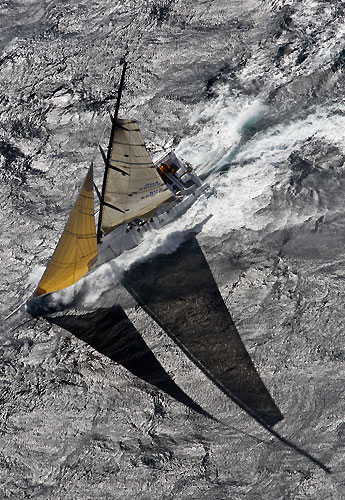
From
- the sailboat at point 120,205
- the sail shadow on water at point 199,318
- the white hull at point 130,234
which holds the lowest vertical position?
the sail shadow on water at point 199,318

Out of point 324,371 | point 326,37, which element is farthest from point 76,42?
point 324,371

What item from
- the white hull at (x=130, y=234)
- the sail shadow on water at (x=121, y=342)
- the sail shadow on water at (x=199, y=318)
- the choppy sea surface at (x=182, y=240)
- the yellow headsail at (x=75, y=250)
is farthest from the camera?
the white hull at (x=130, y=234)

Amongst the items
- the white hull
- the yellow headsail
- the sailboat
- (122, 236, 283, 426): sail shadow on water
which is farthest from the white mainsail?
(122, 236, 283, 426): sail shadow on water

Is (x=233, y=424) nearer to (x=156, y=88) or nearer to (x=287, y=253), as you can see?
(x=287, y=253)

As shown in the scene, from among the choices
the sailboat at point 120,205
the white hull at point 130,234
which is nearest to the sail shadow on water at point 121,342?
the sailboat at point 120,205

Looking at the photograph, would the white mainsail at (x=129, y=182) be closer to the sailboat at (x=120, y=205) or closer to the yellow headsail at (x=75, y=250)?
the sailboat at (x=120, y=205)

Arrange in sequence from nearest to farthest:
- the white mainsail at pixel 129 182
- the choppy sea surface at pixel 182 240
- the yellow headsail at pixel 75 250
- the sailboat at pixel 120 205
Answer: the white mainsail at pixel 129 182, the sailboat at pixel 120 205, the yellow headsail at pixel 75 250, the choppy sea surface at pixel 182 240

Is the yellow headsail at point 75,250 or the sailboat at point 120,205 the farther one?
the yellow headsail at point 75,250

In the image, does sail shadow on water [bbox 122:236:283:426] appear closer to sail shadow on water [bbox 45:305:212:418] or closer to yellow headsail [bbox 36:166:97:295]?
sail shadow on water [bbox 45:305:212:418]
